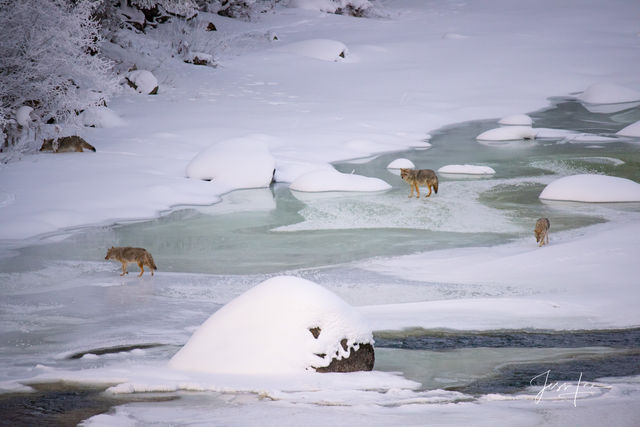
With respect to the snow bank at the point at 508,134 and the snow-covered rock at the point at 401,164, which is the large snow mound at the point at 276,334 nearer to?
the snow-covered rock at the point at 401,164

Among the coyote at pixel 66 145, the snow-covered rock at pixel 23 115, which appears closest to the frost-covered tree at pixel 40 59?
the snow-covered rock at pixel 23 115

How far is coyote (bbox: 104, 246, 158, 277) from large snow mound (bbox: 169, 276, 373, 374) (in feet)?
13.7

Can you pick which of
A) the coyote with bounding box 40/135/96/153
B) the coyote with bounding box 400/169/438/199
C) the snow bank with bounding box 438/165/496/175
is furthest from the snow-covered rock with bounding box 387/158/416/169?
the coyote with bounding box 40/135/96/153

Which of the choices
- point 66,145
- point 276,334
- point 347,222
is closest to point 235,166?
point 66,145

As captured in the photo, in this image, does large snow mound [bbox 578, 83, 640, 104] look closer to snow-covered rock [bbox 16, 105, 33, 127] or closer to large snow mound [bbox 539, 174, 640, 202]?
large snow mound [bbox 539, 174, 640, 202]

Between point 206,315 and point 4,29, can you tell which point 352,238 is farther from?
point 4,29

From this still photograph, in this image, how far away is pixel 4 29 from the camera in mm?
18484

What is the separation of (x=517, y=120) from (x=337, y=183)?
39.0 feet

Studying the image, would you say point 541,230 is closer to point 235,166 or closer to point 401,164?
point 235,166

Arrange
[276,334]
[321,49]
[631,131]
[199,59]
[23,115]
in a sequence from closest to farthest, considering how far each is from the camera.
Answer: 1. [276,334]
2. [23,115]
3. [631,131]
4. [199,59]
5. [321,49]

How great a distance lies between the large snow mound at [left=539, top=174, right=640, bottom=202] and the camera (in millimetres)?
16031

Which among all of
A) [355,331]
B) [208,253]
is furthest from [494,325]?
[208,253]

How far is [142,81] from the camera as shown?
29.6 meters

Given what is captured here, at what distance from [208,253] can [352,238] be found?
239 cm
